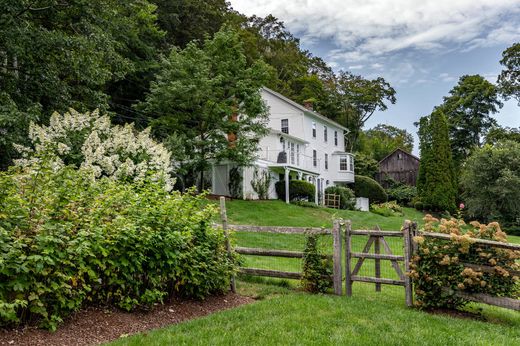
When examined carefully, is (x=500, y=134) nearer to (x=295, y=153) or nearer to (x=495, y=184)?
(x=495, y=184)

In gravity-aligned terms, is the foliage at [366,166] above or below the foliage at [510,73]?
below

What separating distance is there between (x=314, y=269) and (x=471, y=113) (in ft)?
152

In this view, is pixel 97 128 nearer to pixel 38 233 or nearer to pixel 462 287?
pixel 38 233

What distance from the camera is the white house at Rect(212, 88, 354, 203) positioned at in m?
29.3

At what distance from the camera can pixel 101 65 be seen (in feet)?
59.6

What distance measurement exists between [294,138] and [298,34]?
26753 millimetres

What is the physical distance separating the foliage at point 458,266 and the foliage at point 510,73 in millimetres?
45704

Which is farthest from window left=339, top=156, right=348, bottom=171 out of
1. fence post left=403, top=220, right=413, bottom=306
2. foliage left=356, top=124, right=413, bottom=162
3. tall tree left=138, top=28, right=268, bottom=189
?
fence post left=403, top=220, right=413, bottom=306

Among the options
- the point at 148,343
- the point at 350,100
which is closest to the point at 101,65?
the point at 148,343

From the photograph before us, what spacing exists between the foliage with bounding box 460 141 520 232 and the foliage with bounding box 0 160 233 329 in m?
29.2

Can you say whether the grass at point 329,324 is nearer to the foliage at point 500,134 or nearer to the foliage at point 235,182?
the foliage at point 235,182

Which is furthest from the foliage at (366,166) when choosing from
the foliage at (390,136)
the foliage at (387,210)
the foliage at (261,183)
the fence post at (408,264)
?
the fence post at (408,264)

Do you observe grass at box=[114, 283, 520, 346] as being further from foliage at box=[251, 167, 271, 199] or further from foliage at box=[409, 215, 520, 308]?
foliage at box=[251, 167, 271, 199]

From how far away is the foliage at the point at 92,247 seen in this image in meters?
4.69
